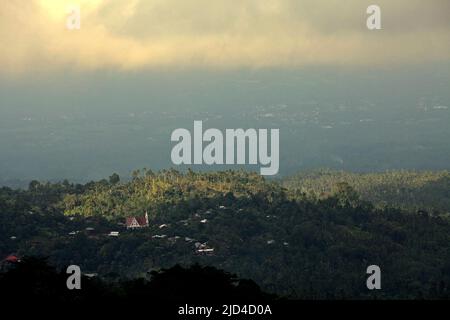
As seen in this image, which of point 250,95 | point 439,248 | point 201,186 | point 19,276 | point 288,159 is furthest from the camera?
point 250,95

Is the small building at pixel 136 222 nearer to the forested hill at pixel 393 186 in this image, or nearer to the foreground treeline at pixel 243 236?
the foreground treeline at pixel 243 236

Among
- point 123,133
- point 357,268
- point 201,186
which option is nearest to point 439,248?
point 357,268

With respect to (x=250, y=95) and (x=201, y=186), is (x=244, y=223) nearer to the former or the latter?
(x=201, y=186)

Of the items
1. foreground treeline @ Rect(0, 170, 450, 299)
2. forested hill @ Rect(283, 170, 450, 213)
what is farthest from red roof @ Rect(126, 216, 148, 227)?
forested hill @ Rect(283, 170, 450, 213)

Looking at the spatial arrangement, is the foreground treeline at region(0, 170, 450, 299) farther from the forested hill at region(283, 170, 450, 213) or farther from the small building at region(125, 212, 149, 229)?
the forested hill at region(283, 170, 450, 213)

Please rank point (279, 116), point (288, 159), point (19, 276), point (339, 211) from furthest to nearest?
point (279, 116) < point (288, 159) < point (339, 211) < point (19, 276)

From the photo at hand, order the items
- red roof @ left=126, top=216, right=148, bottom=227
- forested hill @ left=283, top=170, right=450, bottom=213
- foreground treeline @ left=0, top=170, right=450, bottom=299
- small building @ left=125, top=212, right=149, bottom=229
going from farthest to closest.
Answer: forested hill @ left=283, top=170, right=450, bottom=213, red roof @ left=126, top=216, right=148, bottom=227, small building @ left=125, top=212, right=149, bottom=229, foreground treeline @ left=0, top=170, right=450, bottom=299
